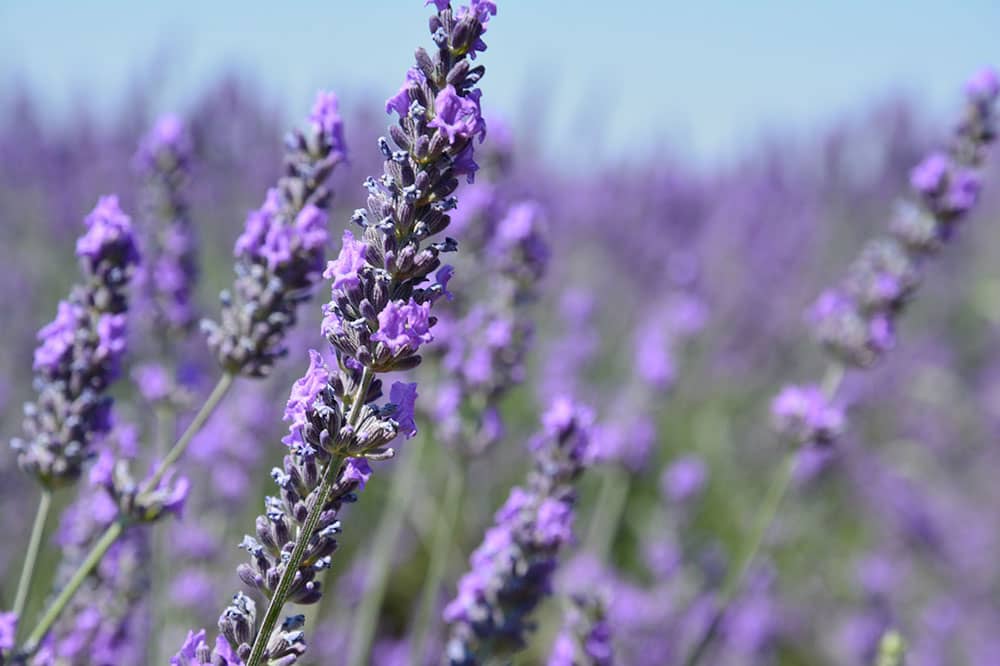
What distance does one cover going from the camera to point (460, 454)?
122 inches

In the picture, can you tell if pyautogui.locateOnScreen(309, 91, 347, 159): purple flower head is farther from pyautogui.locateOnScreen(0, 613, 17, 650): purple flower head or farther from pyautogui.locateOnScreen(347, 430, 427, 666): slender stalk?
pyautogui.locateOnScreen(347, 430, 427, 666): slender stalk

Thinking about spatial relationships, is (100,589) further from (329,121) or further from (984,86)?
(984,86)

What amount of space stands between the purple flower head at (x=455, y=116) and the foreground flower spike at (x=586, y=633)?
1318mm

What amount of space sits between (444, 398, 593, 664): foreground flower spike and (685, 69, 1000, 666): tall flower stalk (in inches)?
42.2

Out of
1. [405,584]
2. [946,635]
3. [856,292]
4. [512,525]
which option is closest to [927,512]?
[946,635]

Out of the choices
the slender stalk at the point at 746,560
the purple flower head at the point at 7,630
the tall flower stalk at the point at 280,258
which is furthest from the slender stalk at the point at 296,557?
the slender stalk at the point at 746,560

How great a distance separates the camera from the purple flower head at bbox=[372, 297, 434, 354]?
129 cm

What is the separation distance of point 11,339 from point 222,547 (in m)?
3.39

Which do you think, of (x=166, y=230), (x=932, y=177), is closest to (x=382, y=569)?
(x=166, y=230)

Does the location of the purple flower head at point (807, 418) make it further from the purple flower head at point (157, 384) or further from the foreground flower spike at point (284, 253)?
the purple flower head at point (157, 384)

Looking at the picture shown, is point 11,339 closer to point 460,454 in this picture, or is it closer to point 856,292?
point 460,454

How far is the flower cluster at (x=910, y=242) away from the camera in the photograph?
3.10 m

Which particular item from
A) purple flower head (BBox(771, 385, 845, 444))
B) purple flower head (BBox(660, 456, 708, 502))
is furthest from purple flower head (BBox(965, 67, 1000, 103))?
purple flower head (BBox(660, 456, 708, 502))

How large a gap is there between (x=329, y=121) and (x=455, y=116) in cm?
80
